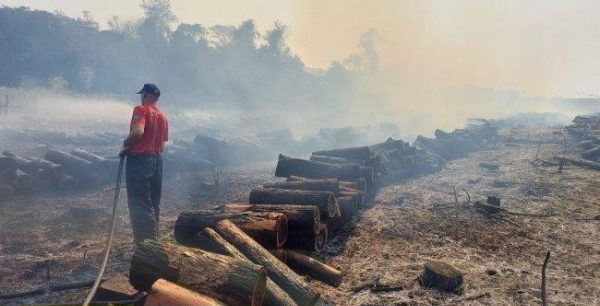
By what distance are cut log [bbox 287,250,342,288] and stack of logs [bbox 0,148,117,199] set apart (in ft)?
27.9

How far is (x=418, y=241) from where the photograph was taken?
6305 millimetres

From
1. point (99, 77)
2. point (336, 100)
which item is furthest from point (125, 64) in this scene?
point (336, 100)

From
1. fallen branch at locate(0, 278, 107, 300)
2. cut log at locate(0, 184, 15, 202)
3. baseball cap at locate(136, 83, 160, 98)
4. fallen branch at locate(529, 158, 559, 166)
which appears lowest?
cut log at locate(0, 184, 15, 202)

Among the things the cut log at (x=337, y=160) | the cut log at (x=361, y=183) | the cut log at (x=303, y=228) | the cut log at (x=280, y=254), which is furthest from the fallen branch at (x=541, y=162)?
the cut log at (x=280, y=254)

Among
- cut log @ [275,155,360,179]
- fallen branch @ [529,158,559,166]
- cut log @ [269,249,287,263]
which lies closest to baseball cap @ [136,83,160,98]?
cut log @ [269,249,287,263]

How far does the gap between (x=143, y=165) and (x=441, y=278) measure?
467 cm

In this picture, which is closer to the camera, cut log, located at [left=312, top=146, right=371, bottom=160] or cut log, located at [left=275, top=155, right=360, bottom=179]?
cut log, located at [left=275, top=155, right=360, bottom=179]

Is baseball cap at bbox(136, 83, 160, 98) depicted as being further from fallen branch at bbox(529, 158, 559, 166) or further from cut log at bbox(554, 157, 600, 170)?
fallen branch at bbox(529, 158, 559, 166)

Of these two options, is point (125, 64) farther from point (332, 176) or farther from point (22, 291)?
point (22, 291)

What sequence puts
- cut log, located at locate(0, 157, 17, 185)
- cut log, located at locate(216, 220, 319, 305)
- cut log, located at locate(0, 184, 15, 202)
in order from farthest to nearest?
1. cut log, located at locate(0, 157, 17, 185)
2. cut log, located at locate(0, 184, 15, 202)
3. cut log, located at locate(216, 220, 319, 305)

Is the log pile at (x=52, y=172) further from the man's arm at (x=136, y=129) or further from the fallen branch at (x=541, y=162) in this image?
the fallen branch at (x=541, y=162)

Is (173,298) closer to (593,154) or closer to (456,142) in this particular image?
(593,154)

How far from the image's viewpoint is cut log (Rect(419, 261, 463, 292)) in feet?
14.8

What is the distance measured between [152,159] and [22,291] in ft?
7.65
